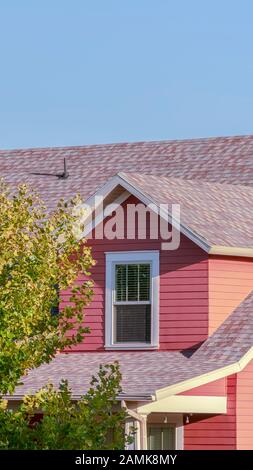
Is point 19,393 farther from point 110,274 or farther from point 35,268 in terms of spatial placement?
point 35,268

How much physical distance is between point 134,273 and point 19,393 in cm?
358

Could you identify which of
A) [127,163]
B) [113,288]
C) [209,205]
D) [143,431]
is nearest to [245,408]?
[143,431]

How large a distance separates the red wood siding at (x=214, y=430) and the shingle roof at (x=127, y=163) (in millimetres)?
6852

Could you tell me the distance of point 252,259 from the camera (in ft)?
90.6

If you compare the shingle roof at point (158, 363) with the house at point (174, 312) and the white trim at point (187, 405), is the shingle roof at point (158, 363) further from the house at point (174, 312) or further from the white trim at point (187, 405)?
the white trim at point (187, 405)

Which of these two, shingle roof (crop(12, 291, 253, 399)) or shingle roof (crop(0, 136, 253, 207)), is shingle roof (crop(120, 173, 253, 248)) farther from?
shingle roof (crop(0, 136, 253, 207))

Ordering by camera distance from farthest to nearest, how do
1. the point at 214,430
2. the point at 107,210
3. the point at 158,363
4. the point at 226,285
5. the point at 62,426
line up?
1. the point at 107,210
2. the point at 226,285
3. the point at 158,363
4. the point at 214,430
5. the point at 62,426

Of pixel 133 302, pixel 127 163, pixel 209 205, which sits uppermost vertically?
pixel 127 163

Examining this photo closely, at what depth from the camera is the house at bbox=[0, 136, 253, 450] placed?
2525 cm

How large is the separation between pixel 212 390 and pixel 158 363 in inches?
49.7

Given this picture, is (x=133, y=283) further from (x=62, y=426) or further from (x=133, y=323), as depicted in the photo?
(x=62, y=426)

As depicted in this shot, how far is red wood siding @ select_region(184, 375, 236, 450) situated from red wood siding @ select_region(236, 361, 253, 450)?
10 cm

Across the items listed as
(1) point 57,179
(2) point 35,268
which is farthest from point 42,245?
(1) point 57,179

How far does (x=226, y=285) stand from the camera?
2705 centimetres
